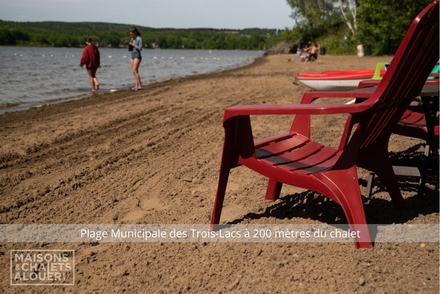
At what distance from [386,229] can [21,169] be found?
3831 millimetres

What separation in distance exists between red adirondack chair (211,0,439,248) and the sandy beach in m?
0.29

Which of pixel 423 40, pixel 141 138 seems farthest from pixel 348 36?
pixel 423 40

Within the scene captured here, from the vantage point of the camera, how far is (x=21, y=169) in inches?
210

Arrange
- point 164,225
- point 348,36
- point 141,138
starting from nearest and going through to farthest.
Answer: point 164,225
point 141,138
point 348,36

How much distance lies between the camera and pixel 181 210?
3910mm

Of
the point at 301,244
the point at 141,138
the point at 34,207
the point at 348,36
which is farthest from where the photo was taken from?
the point at 348,36

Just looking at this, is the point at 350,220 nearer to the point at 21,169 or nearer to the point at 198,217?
the point at 198,217

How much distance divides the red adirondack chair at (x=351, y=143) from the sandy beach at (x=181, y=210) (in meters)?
0.29

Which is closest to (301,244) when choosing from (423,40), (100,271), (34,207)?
(100,271)

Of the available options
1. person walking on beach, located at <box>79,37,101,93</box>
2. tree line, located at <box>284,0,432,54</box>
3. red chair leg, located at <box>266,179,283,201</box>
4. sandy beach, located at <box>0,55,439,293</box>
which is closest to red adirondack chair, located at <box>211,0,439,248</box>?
sandy beach, located at <box>0,55,439,293</box>

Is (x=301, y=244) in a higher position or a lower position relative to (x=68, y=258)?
higher

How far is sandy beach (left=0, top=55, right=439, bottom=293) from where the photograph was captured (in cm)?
271

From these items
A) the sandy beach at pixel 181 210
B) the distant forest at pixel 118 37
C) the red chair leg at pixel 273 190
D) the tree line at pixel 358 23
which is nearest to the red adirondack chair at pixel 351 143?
the sandy beach at pixel 181 210

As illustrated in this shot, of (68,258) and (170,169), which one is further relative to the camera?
(170,169)
